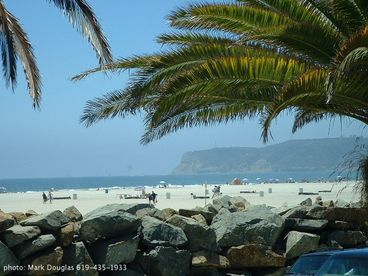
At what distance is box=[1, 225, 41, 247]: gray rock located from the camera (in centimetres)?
778

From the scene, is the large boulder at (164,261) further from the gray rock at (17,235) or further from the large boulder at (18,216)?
the large boulder at (18,216)

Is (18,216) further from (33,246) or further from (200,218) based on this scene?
(200,218)

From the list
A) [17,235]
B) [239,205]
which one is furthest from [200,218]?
[17,235]

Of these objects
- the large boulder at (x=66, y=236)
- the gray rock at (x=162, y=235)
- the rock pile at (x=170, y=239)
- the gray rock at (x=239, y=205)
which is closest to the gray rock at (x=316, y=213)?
the rock pile at (x=170, y=239)

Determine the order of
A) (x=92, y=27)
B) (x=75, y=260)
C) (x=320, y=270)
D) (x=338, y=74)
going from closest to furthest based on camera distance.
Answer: (x=320, y=270) < (x=338, y=74) < (x=75, y=260) < (x=92, y=27)

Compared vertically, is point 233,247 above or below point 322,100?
below

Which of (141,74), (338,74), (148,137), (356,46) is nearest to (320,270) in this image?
(338,74)

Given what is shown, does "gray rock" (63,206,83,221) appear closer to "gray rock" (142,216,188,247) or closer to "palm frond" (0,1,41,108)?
"gray rock" (142,216,188,247)

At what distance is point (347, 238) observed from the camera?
1001 centimetres

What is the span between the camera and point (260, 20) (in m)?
9.35

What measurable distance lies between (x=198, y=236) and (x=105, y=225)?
147cm

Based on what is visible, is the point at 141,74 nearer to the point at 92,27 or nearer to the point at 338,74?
the point at 92,27

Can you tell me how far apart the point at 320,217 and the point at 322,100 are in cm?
233

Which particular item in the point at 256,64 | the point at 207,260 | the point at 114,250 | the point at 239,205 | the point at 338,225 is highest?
the point at 256,64
